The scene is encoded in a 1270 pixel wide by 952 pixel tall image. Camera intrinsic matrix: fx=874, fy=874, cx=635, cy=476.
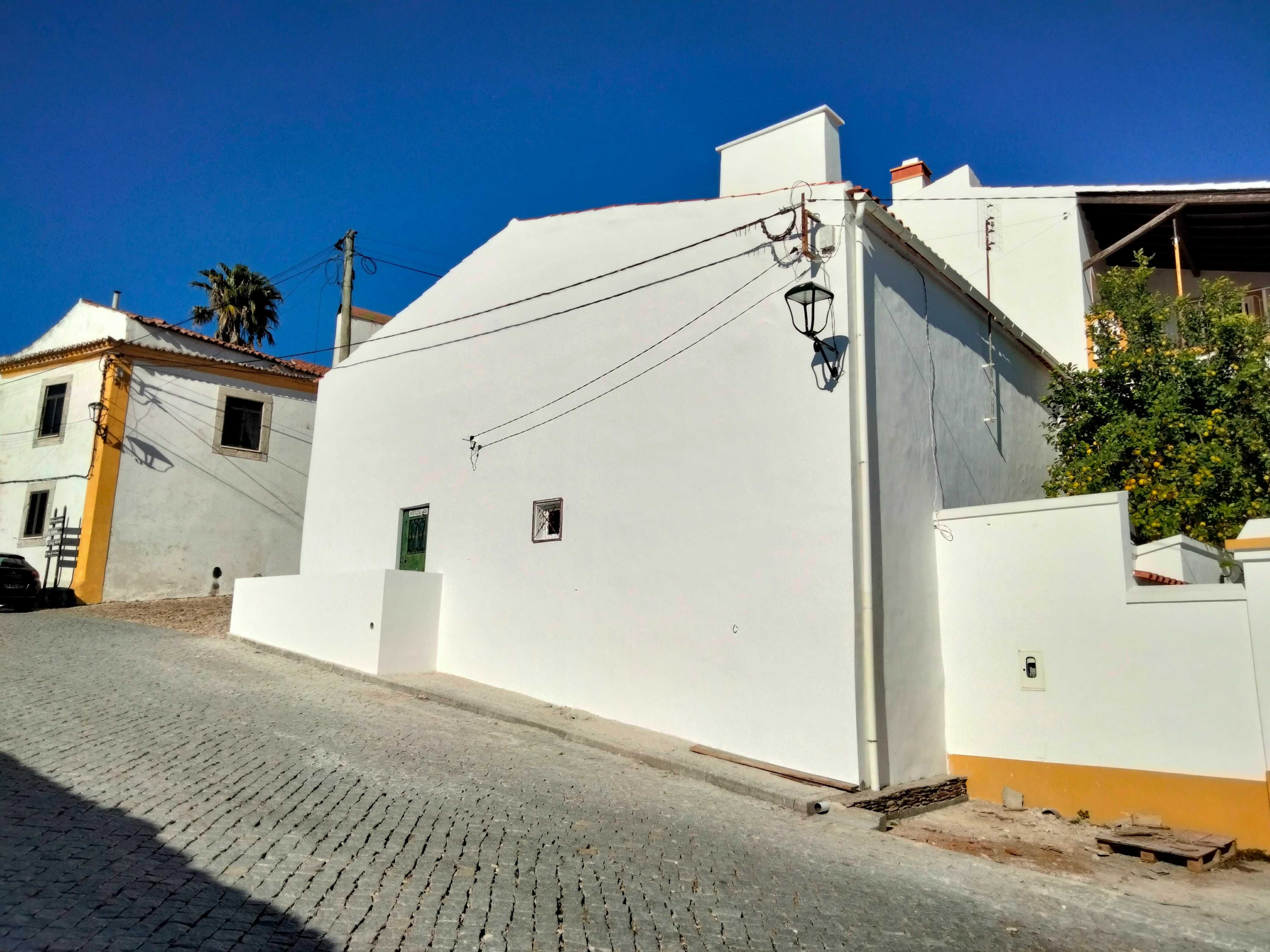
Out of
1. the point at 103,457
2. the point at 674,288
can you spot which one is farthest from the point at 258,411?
the point at 674,288

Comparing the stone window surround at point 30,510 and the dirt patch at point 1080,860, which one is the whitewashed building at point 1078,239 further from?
the stone window surround at point 30,510

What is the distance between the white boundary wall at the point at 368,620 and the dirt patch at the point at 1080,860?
7.48m

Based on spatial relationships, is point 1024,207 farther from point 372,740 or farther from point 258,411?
point 258,411

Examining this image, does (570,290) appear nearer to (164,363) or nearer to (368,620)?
(368,620)

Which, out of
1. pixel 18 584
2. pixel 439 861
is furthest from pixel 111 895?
pixel 18 584

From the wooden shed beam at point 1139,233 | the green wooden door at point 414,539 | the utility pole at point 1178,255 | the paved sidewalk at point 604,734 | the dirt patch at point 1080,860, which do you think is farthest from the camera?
the wooden shed beam at point 1139,233

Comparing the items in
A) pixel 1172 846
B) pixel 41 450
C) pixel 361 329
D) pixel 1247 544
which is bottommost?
pixel 1172 846

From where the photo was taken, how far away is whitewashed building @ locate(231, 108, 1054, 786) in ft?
27.5

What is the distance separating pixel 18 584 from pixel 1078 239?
71.5 ft

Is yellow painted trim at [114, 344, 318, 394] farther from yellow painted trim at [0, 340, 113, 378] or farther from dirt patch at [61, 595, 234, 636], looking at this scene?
dirt patch at [61, 595, 234, 636]

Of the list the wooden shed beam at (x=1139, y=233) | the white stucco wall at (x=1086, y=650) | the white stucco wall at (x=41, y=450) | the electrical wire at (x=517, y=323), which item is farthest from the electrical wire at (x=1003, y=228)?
the white stucco wall at (x=41, y=450)

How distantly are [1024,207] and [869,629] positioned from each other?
11275 mm

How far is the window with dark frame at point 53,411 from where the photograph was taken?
2114cm

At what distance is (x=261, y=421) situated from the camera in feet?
74.2
